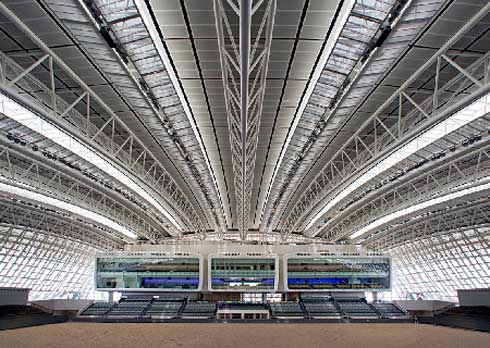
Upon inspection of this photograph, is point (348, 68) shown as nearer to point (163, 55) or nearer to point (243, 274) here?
point (163, 55)

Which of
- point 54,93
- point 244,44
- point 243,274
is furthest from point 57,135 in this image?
point 243,274

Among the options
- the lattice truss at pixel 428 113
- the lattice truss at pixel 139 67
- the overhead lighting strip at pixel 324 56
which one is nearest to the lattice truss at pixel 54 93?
the lattice truss at pixel 139 67

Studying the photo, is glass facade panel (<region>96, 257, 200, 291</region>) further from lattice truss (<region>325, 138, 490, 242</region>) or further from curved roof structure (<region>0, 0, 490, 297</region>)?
lattice truss (<region>325, 138, 490, 242</region>)

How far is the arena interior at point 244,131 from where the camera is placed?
645 inches

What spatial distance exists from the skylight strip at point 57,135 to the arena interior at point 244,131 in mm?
124

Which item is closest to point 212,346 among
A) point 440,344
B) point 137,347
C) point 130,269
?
point 137,347

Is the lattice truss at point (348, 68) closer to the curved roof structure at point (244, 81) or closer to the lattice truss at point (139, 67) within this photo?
the curved roof structure at point (244, 81)

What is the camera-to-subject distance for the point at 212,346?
1845 cm

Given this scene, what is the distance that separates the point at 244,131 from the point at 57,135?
469 inches

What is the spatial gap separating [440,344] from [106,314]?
3104cm

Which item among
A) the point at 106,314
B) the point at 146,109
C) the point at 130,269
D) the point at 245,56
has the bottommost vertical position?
the point at 106,314

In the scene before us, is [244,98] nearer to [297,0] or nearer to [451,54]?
[297,0]

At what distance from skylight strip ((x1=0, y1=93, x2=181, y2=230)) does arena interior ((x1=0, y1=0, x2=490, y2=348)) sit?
0.41ft

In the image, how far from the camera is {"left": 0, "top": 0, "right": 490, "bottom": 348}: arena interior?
16391 millimetres
